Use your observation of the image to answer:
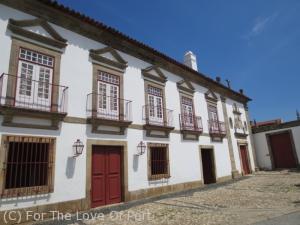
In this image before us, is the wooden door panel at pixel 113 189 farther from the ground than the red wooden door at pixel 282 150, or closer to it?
closer to it

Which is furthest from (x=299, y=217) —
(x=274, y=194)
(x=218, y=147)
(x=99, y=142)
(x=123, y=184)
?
(x=218, y=147)

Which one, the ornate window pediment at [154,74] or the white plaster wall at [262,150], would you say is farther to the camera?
the white plaster wall at [262,150]

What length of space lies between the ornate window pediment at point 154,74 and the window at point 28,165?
4967mm

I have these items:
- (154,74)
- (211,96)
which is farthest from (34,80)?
(211,96)

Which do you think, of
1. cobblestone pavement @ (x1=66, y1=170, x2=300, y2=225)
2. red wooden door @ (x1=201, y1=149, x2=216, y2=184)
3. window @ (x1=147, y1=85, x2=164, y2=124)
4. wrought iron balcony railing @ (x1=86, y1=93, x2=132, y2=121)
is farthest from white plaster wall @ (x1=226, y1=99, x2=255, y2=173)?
wrought iron balcony railing @ (x1=86, y1=93, x2=132, y2=121)

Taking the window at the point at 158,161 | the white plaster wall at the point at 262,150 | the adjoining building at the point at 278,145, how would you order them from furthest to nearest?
1. the white plaster wall at the point at 262,150
2. the adjoining building at the point at 278,145
3. the window at the point at 158,161

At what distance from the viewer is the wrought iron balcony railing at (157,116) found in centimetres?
929

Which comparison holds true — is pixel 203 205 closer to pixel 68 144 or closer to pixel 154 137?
pixel 154 137

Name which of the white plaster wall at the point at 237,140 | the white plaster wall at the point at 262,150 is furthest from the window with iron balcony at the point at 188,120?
the white plaster wall at the point at 262,150

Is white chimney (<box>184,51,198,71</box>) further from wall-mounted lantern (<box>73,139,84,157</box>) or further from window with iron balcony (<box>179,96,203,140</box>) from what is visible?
wall-mounted lantern (<box>73,139,84,157</box>)

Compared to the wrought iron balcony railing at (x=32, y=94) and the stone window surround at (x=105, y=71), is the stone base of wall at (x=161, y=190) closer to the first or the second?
the stone window surround at (x=105, y=71)

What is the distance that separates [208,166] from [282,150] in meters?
7.71

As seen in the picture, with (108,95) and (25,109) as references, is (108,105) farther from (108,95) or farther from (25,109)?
(25,109)

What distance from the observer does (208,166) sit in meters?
12.6
